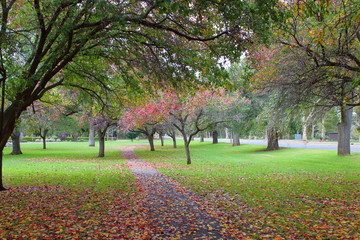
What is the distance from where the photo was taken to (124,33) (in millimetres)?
7715

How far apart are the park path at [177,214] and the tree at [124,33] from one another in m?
3.66

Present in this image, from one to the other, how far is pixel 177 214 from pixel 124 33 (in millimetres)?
4938

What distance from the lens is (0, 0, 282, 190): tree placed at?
6.41 m

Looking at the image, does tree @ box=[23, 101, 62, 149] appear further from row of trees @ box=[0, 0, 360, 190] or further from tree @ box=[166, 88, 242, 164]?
row of trees @ box=[0, 0, 360, 190]

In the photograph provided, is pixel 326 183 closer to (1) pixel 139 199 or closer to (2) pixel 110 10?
(1) pixel 139 199

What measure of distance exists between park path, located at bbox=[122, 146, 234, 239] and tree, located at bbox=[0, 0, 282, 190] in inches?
144

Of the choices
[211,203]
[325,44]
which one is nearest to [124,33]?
[211,203]

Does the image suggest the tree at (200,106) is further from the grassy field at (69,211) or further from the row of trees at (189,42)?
the grassy field at (69,211)

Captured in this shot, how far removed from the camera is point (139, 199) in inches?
318

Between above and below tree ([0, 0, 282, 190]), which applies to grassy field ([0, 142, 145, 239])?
below

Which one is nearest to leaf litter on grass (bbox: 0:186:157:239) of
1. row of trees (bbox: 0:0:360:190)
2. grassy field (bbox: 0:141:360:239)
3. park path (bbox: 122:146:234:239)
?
grassy field (bbox: 0:141:360:239)

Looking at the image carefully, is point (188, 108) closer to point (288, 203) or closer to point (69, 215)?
point (288, 203)

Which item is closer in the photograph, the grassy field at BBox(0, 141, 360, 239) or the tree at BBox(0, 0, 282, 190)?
the grassy field at BBox(0, 141, 360, 239)

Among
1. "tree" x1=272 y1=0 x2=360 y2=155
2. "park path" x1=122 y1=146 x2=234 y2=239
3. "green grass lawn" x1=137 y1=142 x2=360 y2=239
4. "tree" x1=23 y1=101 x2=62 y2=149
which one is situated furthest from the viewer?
"tree" x1=23 y1=101 x2=62 y2=149
